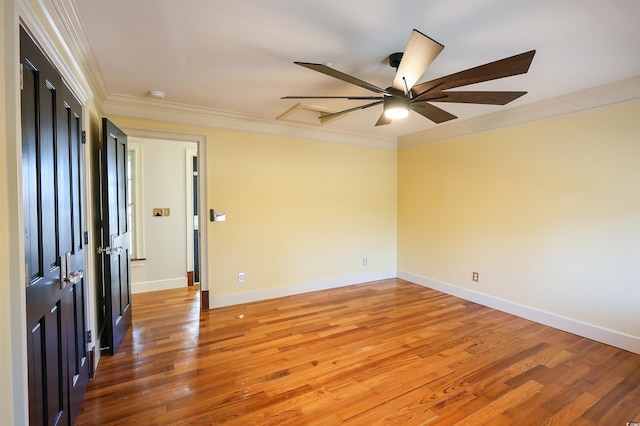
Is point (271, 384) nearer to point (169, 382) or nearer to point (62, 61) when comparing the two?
point (169, 382)

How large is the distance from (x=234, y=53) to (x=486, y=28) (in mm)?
1707

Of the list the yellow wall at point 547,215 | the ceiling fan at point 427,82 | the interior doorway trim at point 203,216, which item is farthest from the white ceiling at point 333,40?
the interior doorway trim at point 203,216

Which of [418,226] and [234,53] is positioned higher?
[234,53]

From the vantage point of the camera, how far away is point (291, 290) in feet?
14.1

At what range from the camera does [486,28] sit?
1892mm

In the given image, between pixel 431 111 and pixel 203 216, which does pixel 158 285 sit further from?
pixel 431 111

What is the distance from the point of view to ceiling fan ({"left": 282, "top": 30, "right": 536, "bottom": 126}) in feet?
5.11

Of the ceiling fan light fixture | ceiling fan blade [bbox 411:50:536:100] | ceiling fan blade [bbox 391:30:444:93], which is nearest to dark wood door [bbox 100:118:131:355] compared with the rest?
the ceiling fan light fixture

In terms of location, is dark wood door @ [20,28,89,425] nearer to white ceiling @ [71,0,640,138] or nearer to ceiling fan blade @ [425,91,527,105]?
white ceiling @ [71,0,640,138]

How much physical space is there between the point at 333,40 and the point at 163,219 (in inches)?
149

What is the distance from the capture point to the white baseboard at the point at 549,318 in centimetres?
279

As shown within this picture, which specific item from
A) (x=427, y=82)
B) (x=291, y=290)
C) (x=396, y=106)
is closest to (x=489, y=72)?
(x=427, y=82)

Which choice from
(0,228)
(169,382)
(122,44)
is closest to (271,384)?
(169,382)

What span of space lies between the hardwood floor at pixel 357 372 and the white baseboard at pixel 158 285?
1.11 m
